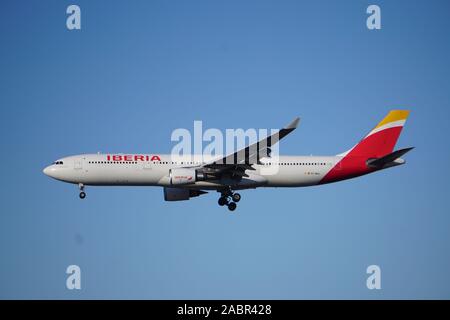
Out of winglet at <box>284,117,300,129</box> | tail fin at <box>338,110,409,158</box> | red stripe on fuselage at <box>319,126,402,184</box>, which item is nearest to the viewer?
winglet at <box>284,117,300,129</box>

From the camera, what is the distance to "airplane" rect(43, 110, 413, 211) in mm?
63031

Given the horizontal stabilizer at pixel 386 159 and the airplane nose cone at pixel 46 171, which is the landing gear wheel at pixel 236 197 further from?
the airplane nose cone at pixel 46 171

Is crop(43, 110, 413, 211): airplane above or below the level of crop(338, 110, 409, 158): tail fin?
below

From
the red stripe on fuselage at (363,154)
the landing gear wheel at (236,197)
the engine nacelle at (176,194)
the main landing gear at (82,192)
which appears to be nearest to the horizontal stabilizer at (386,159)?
the red stripe on fuselage at (363,154)

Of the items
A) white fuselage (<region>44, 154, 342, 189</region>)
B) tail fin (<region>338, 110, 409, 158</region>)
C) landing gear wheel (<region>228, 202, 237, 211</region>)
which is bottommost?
landing gear wheel (<region>228, 202, 237, 211</region>)

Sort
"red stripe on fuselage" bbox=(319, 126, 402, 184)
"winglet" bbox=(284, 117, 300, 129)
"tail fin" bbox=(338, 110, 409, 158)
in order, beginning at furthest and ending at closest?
"tail fin" bbox=(338, 110, 409, 158) → "red stripe on fuselage" bbox=(319, 126, 402, 184) → "winglet" bbox=(284, 117, 300, 129)

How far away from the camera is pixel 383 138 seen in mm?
70125

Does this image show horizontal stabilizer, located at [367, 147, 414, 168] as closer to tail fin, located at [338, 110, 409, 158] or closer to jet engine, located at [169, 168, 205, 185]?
tail fin, located at [338, 110, 409, 158]

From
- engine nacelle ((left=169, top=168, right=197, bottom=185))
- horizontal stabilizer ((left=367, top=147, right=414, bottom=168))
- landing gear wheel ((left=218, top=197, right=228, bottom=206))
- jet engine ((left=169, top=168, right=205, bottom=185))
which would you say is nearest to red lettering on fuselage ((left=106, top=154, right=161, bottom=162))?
jet engine ((left=169, top=168, right=205, bottom=185))

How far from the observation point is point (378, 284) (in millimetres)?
57406

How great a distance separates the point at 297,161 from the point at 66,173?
19.6 metres

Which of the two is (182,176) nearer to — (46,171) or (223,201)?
(223,201)
